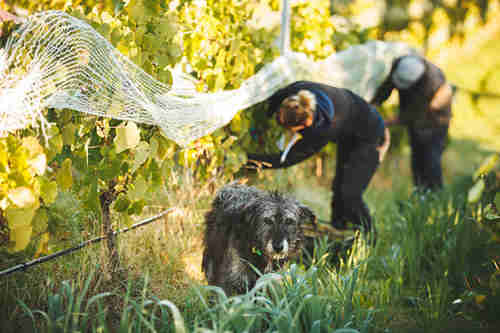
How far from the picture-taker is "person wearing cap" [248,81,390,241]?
3.27m

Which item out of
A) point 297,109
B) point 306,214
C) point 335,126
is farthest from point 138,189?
point 335,126

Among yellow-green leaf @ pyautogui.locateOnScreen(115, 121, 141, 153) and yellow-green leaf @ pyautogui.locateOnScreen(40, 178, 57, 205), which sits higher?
yellow-green leaf @ pyautogui.locateOnScreen(115, 121, 141, 153)

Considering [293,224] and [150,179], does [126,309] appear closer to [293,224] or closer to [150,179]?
[150,179]

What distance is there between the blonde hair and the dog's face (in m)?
0.84

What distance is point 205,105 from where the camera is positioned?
2.83m

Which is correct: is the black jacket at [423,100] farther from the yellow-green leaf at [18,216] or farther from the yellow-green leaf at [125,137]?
the yellow-green leaf at [18,216]

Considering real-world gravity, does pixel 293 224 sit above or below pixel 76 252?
above

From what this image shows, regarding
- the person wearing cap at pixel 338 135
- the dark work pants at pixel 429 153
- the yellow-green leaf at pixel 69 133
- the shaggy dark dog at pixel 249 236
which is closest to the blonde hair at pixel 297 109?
the person wearing cap at pixel 338 135

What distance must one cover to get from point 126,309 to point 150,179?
919 mm

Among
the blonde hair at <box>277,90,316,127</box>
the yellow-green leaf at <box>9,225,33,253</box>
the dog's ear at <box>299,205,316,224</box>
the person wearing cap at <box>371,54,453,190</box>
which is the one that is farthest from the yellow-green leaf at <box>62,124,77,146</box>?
the person wearing cap at <box>371,54,453,190</box>

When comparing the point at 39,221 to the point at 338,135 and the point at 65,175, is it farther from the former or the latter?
the point at 338,135

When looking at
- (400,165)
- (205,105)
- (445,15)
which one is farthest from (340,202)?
(445,15)

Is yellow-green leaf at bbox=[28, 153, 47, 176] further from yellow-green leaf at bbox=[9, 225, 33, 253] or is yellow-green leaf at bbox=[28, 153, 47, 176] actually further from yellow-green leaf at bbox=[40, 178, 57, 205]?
yellow-green leaf at bbox=[9, 225, 33, 253]

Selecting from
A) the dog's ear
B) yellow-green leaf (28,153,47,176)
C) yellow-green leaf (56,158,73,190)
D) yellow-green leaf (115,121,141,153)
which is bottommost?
the dog's ear
